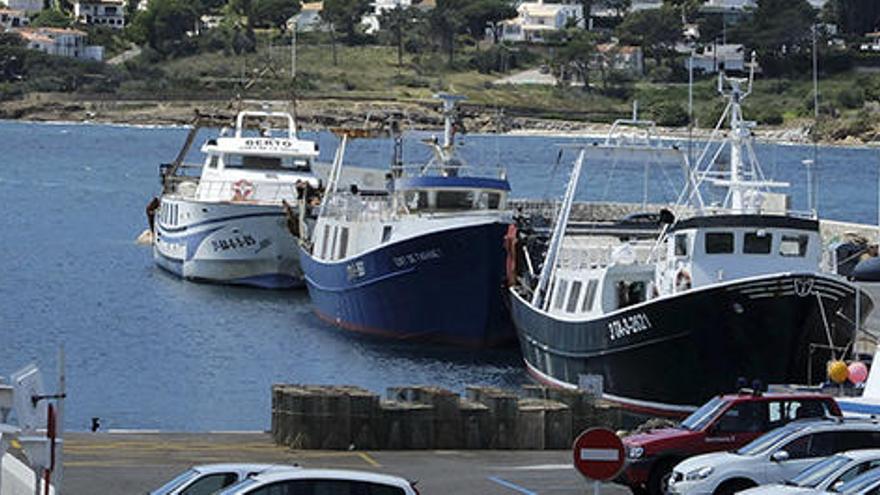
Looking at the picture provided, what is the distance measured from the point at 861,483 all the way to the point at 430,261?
124 feet

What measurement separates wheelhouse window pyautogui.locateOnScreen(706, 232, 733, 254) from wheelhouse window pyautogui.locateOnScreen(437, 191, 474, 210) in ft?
61.5

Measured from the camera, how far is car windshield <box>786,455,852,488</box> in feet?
86.8

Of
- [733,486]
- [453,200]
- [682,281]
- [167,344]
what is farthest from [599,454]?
[167,344]

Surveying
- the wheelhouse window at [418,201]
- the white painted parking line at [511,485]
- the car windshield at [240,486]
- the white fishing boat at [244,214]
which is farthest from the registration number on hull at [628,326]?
the white fishing boat at [244,214]

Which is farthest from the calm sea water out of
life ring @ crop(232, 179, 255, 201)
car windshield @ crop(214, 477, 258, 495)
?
car windshield @ crop(214, 477, 258, 495)

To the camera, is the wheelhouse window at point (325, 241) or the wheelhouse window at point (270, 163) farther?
the wheelhouse window at point (270, 163)

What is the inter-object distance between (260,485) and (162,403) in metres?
31.3

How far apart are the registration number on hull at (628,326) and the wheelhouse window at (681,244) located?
1.57m

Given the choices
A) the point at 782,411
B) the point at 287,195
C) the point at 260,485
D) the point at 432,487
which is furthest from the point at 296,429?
the point at 287,195

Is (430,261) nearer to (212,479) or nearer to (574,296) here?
(574,296)

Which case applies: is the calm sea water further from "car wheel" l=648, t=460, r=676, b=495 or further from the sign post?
the sign post

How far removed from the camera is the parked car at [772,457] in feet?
93.4

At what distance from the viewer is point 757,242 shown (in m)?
46.0

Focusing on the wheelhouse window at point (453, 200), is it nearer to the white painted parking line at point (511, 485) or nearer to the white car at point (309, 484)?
the white painted parking line at point (511, 485)
